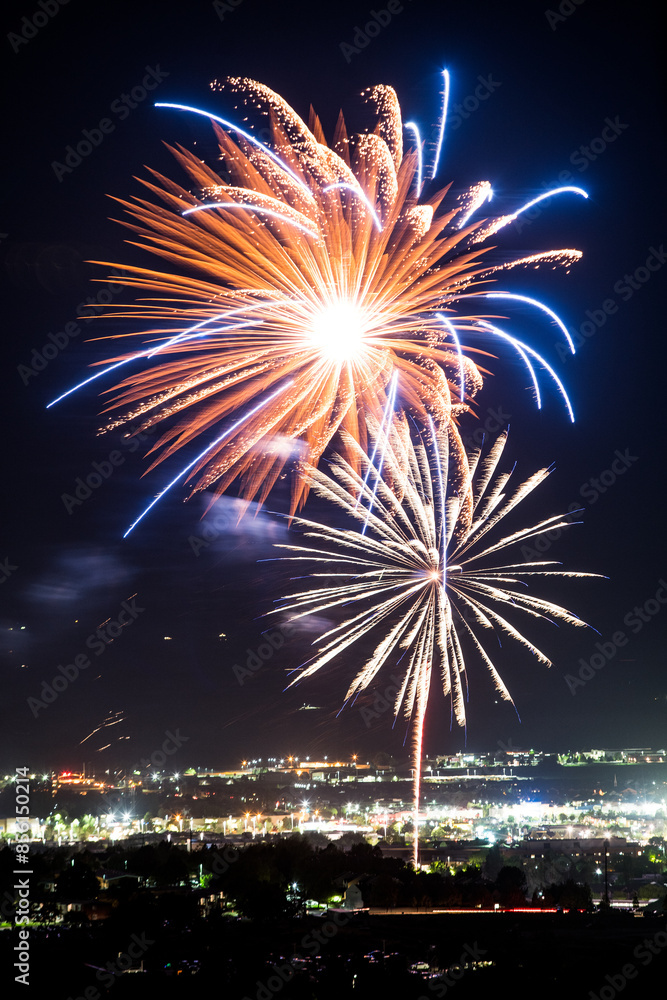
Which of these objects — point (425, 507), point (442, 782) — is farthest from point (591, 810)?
point (425, 507)

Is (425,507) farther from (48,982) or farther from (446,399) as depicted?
→ (48,982)

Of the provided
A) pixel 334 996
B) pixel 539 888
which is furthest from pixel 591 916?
pixel 334 996

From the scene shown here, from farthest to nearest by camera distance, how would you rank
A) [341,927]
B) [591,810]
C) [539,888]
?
[591,810] → [539,888] → [341,927]

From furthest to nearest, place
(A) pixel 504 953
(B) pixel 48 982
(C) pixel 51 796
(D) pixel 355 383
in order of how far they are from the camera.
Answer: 1. (C) pixel 51 796
2. (D) pixel 355 383
3. (A) pixel 504 953
4. (B) pixel 48 982

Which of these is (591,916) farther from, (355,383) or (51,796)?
(51,796)

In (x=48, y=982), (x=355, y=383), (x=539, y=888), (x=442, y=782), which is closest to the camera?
(x=48, y=982)

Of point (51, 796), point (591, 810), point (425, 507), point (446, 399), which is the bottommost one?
point (591, 810)

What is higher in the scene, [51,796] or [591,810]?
[51,796]

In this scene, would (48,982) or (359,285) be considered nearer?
(48,982)

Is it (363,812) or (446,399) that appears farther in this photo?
(363,812)
